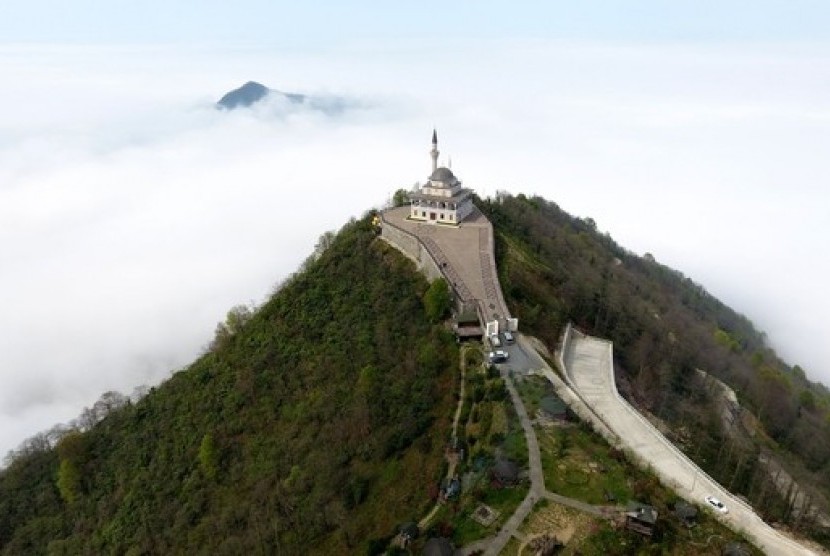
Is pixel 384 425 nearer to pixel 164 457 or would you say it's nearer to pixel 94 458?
pixel 164 457

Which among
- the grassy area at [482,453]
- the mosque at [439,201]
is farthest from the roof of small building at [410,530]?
the mosque at [439,201]

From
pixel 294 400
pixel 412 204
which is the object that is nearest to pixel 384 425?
pixel 294 400

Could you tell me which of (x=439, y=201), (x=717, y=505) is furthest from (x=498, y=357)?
(x=439, y=201)

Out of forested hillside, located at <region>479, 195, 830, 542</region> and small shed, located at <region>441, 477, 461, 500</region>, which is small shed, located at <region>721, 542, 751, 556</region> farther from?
small shed, located at <region>441, 477, 461, 500</region>

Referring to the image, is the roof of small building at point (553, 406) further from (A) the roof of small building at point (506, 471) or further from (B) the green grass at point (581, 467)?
(A) the roof of small building at point (506, 471)

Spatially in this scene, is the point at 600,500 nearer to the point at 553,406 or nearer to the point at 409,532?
the point at 553,406

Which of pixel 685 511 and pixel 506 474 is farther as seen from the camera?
pixel 506 474
